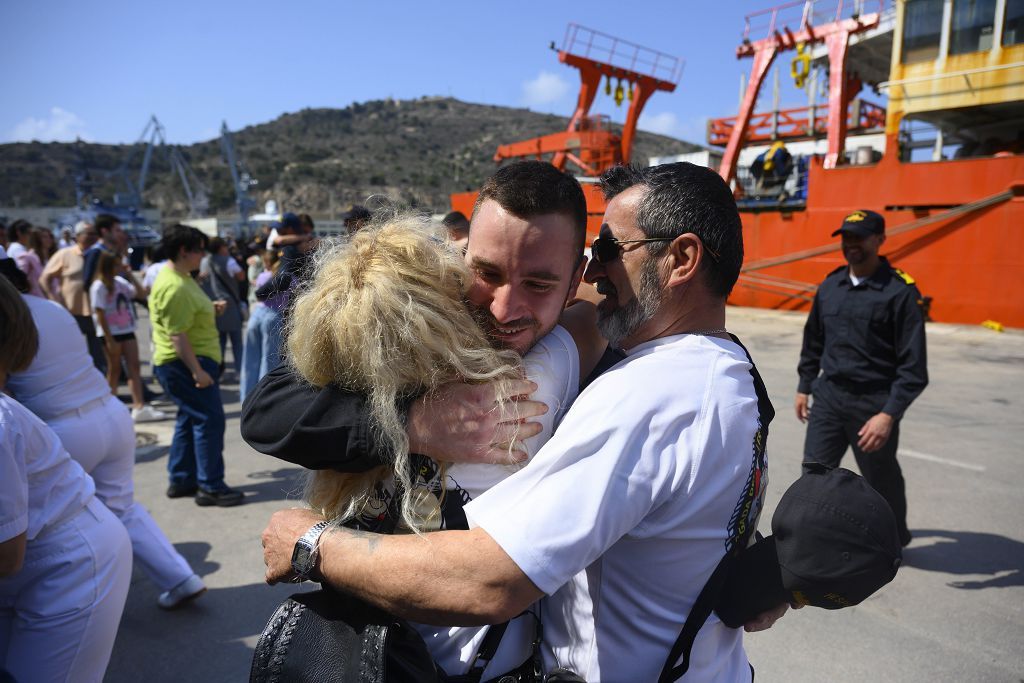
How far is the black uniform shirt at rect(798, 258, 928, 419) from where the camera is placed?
359 cm

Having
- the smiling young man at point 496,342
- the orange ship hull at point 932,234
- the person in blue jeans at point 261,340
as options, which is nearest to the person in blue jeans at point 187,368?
the person in blue jeans at point 261,340

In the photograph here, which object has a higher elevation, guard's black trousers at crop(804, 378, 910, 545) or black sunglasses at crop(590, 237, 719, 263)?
black sunglasses at crop(590, 237, 719, 263)

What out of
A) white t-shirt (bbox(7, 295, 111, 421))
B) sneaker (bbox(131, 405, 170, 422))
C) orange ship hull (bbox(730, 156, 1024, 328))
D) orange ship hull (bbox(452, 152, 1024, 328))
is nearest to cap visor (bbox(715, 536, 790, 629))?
white t-shirt (bbox(7, 295, 111, 421))

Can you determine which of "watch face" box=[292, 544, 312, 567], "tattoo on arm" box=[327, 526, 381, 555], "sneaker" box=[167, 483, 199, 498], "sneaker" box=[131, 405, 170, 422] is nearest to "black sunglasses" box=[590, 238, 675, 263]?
"tattoo on arm" box=[327, 526, 381, 555]

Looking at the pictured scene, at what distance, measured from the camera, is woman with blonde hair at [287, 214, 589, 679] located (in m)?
1.19

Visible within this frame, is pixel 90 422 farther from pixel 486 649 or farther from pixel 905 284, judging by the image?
pixel 905 284

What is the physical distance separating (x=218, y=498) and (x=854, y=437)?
4.24 meters

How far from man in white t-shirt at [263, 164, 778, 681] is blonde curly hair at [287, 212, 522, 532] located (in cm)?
13

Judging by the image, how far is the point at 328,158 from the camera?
77.7 metres

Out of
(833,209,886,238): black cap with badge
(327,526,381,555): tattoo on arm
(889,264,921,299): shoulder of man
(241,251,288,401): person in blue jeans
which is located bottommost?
(241,251,288,401): person in blue jeans

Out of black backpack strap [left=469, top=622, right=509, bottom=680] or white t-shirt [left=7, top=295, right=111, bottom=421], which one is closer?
black backpack strap [left=469, top=622, right=509, bottom=680]

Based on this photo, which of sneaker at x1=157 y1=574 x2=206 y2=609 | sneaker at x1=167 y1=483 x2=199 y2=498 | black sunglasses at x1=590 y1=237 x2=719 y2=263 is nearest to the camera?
black sunglasses at x1=590 y1=237 x2=719 y2=263

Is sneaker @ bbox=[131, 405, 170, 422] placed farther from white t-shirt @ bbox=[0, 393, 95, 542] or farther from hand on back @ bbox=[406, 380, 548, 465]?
hand on back @ bbox=[406, 380, 548, 465]

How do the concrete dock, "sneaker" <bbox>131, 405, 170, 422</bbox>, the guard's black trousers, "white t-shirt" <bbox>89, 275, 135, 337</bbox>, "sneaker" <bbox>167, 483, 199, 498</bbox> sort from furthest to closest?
"sneaker" <bbox>131, 405, 170, 422</bbox>, "white t-shirt" <bbox>89, 275, 135, 337</bbox>, "sneaker" <bbox>167, 483, 199, 498</bbox>, the guard's black trousers, the concrete dock
